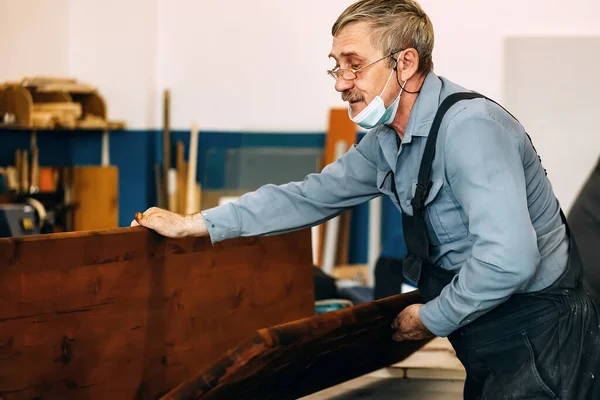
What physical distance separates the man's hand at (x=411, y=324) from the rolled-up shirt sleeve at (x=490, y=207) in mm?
249

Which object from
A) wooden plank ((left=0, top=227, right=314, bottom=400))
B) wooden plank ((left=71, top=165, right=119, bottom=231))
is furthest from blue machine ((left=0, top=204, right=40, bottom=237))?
wooden plank ((left=0, top=227, right=314, bottom=400))

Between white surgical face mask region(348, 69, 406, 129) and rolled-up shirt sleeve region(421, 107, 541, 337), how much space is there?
194 millimetres

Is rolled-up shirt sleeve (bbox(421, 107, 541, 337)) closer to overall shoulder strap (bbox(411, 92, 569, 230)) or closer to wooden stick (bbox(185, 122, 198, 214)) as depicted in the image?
overall shoulder strap (bbox(411, 92, 569, 230))

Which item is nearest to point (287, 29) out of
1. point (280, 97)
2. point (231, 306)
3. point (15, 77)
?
point (280, 97)

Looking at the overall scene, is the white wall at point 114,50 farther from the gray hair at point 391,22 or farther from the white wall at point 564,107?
the gray hair at point 391,22

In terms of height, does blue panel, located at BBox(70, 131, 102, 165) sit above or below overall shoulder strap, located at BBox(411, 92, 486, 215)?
below

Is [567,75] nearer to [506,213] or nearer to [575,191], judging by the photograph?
[575,191]

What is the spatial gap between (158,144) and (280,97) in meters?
1.00

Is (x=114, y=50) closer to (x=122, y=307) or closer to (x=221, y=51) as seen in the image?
(x=221, y=51)

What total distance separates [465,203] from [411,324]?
429 mm

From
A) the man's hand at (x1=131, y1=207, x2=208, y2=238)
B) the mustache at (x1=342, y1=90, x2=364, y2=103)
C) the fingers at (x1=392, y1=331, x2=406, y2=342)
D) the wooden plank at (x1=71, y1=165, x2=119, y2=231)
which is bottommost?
the wooden plank at (x1=71, y1=165, x2=119, y2=231)

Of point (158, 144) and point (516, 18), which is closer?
point (516, 18)

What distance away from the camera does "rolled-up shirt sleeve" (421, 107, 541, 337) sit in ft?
5.37

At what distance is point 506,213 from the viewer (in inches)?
64.3
